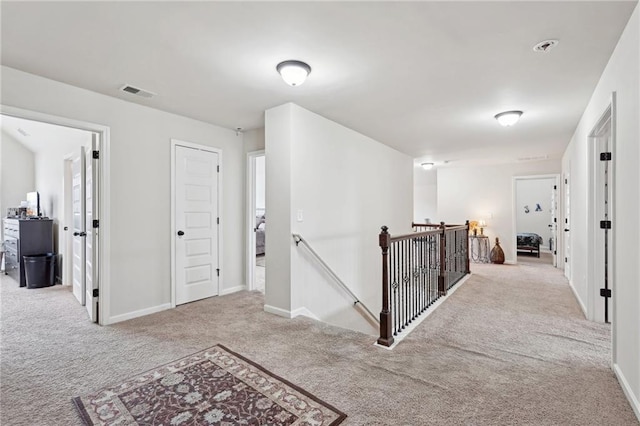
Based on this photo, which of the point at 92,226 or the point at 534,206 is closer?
the point at 92,226

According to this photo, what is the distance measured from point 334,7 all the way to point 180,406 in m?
2.60

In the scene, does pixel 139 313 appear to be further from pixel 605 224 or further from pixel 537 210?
pixel 537 210

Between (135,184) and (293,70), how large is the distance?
2.30 metres

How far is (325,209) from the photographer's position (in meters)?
4.09

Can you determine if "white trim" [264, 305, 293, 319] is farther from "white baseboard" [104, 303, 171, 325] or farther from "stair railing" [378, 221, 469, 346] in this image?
"white baseboard" [104, 303, 171, 325]

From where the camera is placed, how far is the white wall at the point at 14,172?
241 inches

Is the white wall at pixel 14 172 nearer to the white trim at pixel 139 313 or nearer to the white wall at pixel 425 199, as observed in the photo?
the white trim at pixel 139 313

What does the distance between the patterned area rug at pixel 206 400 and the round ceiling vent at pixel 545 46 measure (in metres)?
2.86

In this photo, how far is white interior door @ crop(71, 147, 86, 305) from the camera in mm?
3766

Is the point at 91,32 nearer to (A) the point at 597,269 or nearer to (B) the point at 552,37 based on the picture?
(B) the point at 552,37

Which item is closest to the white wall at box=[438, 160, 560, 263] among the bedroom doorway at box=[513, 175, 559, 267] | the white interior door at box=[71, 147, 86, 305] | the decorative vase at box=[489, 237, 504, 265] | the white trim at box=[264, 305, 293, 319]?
the decorative vase at box=[489, 237, 504, 265]

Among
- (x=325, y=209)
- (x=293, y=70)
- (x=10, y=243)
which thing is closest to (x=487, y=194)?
(x=325, y=209)

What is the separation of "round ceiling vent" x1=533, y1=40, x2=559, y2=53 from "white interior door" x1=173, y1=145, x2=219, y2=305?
3.77 meters

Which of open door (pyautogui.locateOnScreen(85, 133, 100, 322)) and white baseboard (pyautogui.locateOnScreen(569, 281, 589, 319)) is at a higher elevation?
open door (pyautogui.locateOnScreen(85, 133, 100, 322))
